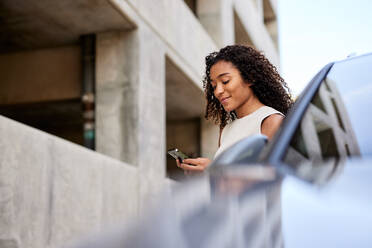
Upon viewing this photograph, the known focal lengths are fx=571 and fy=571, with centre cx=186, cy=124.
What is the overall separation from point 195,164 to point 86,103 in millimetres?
6243

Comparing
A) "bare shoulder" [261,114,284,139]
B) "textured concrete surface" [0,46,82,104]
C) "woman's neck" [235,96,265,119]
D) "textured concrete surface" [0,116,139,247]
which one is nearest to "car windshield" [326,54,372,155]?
"bare shoulder" [261,114,284,139]

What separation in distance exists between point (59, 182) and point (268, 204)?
440 centimetres

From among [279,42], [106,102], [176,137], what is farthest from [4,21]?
[279,42]

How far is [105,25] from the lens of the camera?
324 inches

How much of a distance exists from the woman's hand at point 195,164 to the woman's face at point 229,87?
0.35 m

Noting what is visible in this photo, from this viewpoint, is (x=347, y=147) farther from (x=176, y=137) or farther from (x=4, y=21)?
(x=176, y=137)

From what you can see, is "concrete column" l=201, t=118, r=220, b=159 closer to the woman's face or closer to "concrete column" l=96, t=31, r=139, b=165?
"concrete column" l=96, t=31, r=139, b=165

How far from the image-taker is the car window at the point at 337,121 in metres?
1.75

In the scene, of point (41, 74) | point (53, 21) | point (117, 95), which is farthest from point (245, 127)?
point (41, 74)

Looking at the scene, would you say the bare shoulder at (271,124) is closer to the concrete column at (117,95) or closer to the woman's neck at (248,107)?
the woman's neck at (248,107)

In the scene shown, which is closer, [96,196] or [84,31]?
[96,196]

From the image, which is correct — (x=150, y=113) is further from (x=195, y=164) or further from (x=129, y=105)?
(x=195, y=164)

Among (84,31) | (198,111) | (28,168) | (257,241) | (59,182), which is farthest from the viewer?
(198,111)

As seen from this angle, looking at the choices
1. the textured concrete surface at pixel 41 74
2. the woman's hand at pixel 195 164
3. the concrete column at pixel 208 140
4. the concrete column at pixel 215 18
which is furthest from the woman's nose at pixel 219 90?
the concrete column at pixel 208 140
